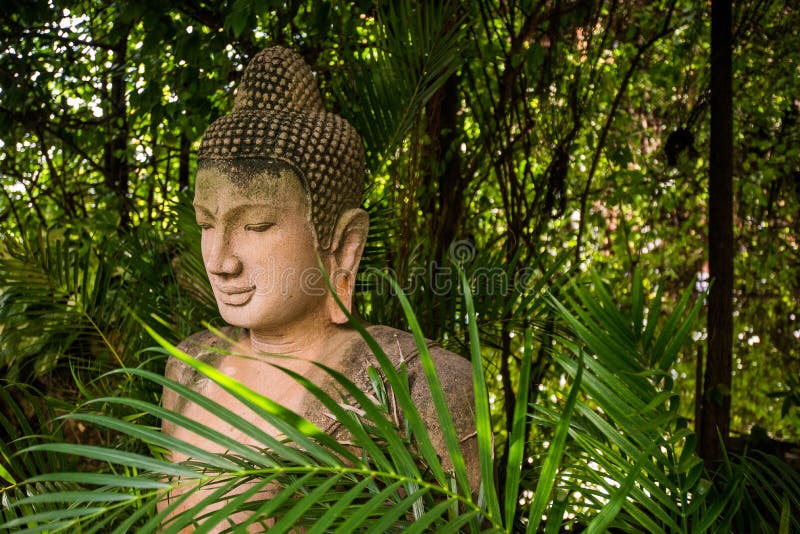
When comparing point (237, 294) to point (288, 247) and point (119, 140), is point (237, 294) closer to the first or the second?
point (288, 247)

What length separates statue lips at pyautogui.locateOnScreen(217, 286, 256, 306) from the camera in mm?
1970

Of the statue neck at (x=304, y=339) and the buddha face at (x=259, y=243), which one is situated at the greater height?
the buddha face at (x=259, y=243)

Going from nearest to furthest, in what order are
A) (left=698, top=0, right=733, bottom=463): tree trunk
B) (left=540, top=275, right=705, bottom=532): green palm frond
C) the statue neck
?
(left=540, top=275, right=705, bottom=532): green palm frond < the statue neck < (left=698, top=0, right=733, bottom=463): tree trunk

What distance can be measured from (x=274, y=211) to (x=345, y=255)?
0.23m

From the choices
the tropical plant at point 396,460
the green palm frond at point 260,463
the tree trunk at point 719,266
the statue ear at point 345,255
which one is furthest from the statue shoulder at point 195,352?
the tree trunk at point 719,266

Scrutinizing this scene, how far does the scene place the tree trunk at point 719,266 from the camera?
3.22 meters

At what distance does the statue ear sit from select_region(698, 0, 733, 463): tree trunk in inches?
62.4

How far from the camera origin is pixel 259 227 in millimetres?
1958

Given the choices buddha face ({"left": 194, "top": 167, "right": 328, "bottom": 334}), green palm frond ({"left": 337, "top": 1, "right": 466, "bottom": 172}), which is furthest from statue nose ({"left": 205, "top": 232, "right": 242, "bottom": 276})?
green palm frond ({"left": 337, "top": 1, "right": 466, "bottom": 172})

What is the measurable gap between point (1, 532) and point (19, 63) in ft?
7.56

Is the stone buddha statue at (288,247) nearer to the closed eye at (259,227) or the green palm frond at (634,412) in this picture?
the closed eye at (259,227)

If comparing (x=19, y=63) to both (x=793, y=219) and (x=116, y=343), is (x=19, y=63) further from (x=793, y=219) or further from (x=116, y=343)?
(x=793, y=219)

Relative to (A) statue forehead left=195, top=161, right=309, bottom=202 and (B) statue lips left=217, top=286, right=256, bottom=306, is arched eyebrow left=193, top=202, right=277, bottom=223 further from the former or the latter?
(B) statue lips left=217, top=286, right=256, bottom=306

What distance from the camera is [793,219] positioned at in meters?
4.75
